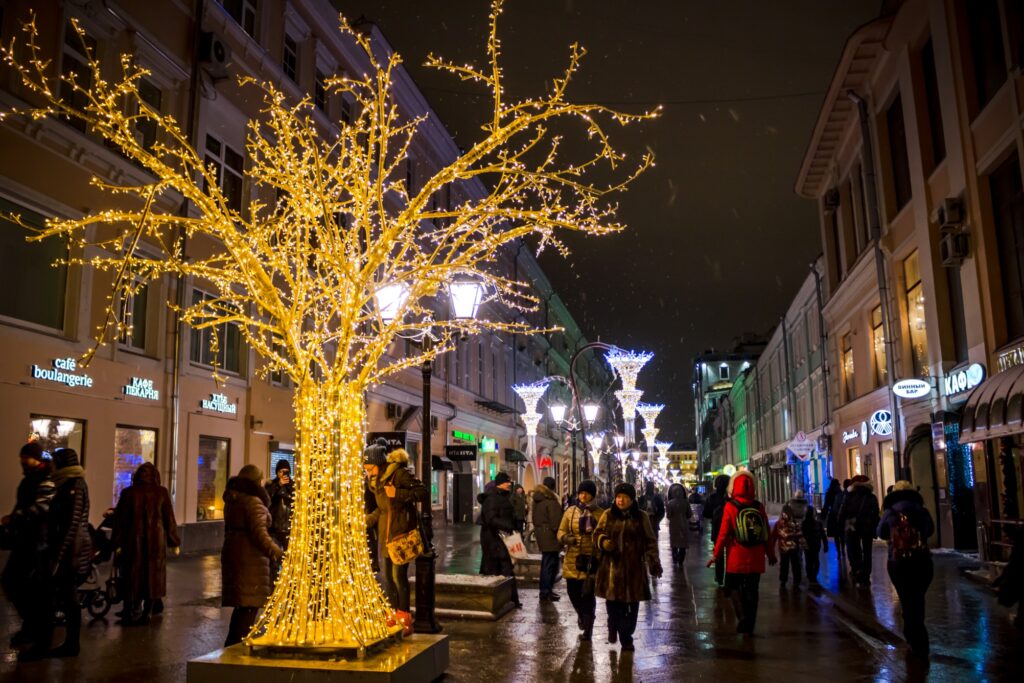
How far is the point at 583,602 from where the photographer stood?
8.91 m

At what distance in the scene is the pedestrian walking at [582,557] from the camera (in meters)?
8.88

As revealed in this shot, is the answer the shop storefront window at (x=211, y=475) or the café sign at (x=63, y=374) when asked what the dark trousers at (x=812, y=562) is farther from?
the café sign at (x=63, y=374)

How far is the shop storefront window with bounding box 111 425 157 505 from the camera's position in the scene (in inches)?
639

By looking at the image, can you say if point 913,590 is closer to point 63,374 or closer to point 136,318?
point 63,374

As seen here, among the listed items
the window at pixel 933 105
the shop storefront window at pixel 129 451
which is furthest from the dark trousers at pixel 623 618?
the window at pixel 933 105

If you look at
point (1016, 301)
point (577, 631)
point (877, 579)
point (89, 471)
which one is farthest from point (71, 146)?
point (1016, 301)

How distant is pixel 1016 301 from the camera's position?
15.2m

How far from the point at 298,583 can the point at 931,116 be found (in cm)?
1842

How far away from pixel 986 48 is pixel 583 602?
13.4 meters

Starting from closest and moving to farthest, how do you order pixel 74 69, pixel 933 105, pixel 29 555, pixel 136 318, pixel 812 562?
pixel 29 555, pixel 812 562, pixel 74 69, pixel 136 318, pixel 933 105

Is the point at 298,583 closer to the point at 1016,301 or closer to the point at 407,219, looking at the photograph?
the point at 407,219

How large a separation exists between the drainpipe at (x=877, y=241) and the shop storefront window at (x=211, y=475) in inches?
635

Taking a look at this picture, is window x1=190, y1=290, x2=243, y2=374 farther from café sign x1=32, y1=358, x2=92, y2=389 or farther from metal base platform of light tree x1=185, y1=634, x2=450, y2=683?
metal base platform of light tree x1=185, y1=634, x2=450, y2=683


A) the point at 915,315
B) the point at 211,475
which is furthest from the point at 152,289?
the point at 915,315
